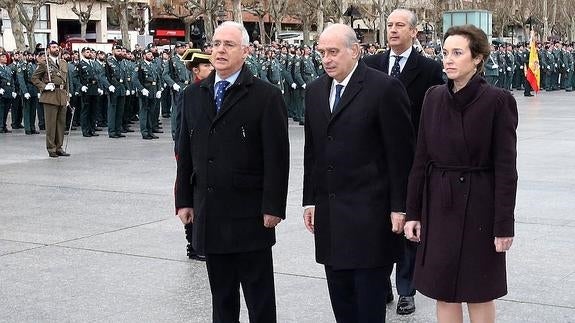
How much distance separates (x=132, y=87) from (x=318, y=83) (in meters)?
15.9

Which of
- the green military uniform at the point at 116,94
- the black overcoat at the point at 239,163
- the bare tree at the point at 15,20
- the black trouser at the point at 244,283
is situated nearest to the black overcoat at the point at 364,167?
the black overcoat at the point at 239,163

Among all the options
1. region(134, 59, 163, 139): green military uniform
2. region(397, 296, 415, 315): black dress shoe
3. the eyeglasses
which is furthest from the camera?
region(134, 59, 163, 139): green military uniform

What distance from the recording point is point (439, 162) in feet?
15.6

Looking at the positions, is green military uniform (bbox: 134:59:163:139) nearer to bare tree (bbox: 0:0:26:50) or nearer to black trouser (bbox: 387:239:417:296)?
black trouser (bbox: 387:239:417:296)

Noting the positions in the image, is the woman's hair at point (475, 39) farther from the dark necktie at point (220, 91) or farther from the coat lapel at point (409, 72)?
the coat lapel at point (409, 72)

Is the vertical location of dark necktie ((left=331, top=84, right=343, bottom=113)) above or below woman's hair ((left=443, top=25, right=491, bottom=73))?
below

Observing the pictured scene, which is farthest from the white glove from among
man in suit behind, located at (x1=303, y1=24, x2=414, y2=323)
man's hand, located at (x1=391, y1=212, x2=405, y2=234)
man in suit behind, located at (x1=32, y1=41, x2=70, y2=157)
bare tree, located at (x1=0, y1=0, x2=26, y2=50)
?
bare tree, located at (x1=0, y1=0, x2=26, y2=50)

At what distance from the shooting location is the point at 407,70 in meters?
6.32

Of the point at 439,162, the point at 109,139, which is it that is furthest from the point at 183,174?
the point at 109,139

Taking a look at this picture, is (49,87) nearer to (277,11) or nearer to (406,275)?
(406,275)

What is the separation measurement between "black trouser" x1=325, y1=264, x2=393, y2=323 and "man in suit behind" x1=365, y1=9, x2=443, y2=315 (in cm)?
110

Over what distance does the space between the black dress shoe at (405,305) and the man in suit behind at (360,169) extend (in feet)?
4.39

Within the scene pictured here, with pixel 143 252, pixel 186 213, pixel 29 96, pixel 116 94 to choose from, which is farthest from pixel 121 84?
pixel 186 213

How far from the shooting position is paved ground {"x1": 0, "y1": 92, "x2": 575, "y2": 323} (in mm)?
6662
